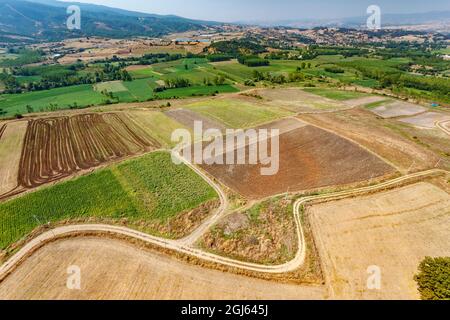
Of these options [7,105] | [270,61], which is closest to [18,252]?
[7,105]

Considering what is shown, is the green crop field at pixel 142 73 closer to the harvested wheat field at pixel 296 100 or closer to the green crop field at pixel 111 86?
the green crop field at pixel 111 86

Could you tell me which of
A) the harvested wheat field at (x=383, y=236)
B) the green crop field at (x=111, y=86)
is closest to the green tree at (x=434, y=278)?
the harvested wheat field at (x=383, y=236)

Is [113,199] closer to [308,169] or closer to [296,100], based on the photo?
[308,169]

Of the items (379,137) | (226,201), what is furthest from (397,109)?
(226,201)

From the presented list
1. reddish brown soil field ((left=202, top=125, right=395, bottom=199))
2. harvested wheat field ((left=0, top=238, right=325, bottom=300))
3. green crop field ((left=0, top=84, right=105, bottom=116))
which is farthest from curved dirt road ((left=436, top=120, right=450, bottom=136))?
green crop field ((left=0, top=84, right=105, bottom=116))

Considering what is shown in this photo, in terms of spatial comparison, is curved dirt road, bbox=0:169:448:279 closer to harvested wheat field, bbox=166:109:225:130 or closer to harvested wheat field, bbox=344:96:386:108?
harvested wheat field, bbox=166:109:225:130
